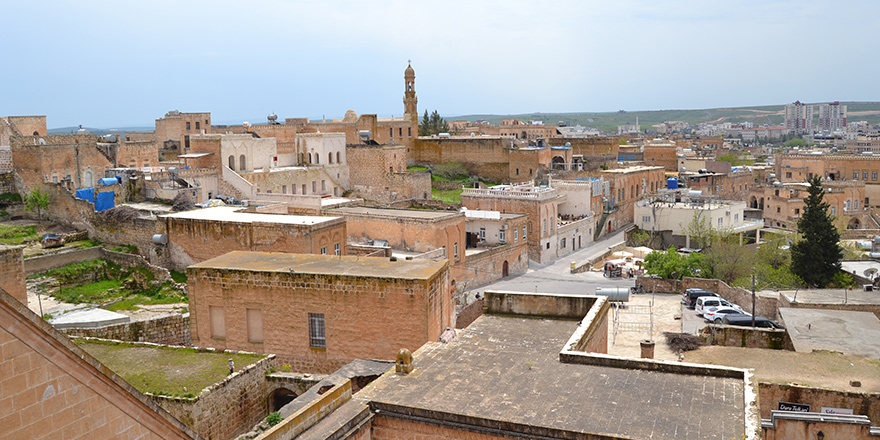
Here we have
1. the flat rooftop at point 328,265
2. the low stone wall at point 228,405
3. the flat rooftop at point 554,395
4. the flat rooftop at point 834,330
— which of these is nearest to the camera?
the flat rooftop at point 554,395

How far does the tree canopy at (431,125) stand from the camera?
75.9 metres

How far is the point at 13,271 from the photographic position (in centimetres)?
1438

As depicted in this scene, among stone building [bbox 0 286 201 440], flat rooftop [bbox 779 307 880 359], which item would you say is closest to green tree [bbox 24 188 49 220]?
stone building [bbox 0 286 201 440]

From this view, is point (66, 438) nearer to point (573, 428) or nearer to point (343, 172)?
point (573, 428)

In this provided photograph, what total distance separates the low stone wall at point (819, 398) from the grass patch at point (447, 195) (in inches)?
1356

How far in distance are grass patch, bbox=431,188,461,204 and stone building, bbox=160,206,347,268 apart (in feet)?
76.9

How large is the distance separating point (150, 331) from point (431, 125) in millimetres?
63089

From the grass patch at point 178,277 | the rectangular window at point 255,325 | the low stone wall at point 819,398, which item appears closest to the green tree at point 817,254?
the low stone wall at point 819,398

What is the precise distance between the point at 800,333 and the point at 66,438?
1625cm

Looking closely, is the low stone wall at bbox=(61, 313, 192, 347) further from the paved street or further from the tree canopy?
the tree canopy

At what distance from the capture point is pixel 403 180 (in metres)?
45.6

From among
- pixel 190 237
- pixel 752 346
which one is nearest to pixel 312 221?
pixel 190 237

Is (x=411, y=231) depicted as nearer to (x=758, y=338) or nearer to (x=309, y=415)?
(x=758, y=338)

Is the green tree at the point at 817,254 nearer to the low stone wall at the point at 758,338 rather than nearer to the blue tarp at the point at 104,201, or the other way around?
the low stone wall at the point at 758,338
